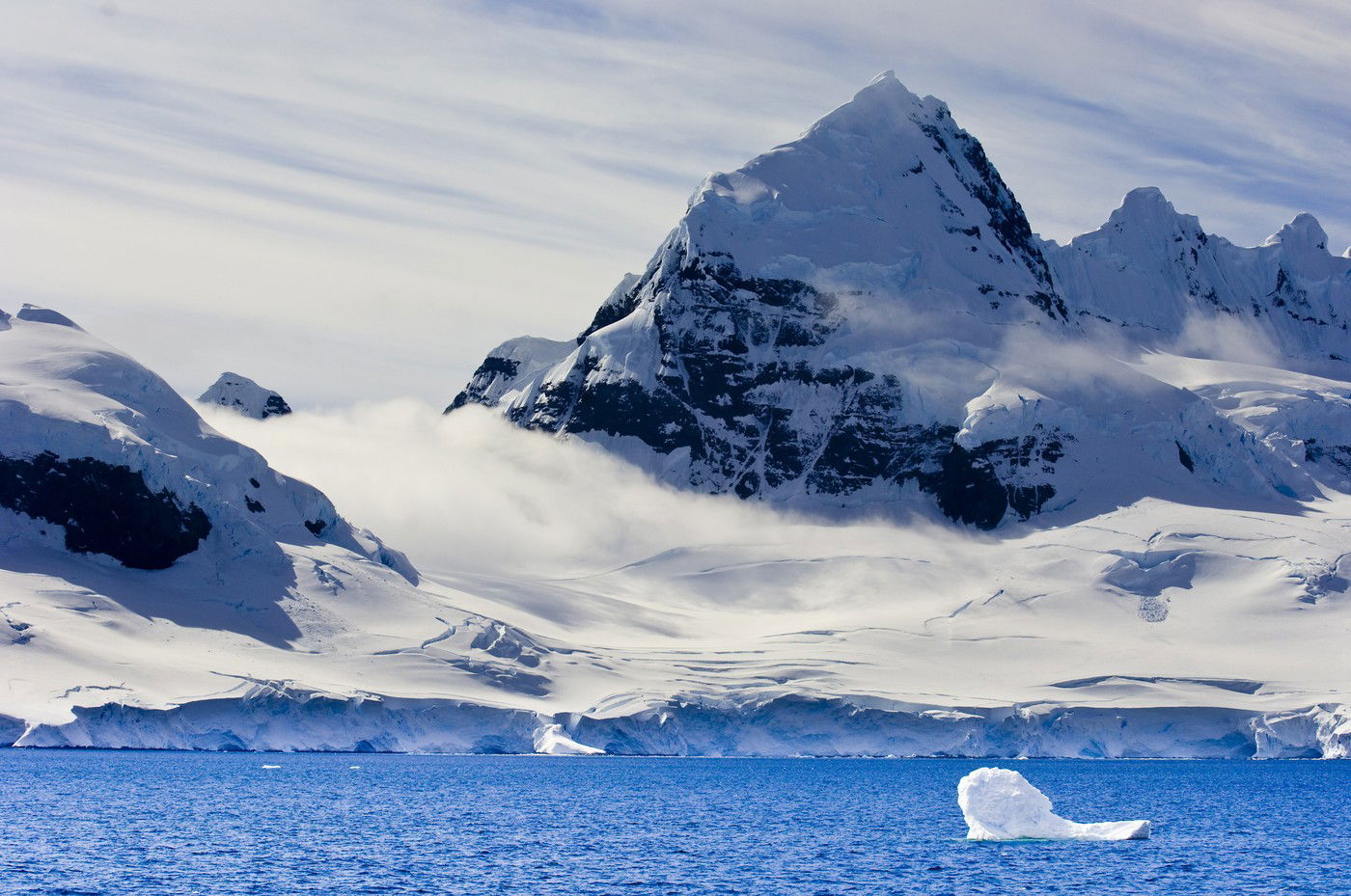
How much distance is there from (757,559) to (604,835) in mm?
104579

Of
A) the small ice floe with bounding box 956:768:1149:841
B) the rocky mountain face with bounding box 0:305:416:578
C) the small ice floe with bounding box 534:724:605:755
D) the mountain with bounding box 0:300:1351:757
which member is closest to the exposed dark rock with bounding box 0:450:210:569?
the rocky mountain face with bounding box 0:305:416:578

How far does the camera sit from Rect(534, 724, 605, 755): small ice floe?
4587 inches

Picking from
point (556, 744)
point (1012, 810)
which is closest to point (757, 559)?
point (556, 744)

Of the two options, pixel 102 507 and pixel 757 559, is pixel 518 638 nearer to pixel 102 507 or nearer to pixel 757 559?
pixel 102 507

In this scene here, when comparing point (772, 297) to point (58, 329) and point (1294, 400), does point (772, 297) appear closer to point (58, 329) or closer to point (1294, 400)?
point (1294, 400)

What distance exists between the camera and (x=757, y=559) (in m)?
175

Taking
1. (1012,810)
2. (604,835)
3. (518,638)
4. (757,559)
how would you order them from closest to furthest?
(1012,810)
(604,835)
(518,638)
(757,559)

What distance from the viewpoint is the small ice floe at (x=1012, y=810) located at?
212ft

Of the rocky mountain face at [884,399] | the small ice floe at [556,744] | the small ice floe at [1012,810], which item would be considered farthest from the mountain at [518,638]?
the small ice floe at [1012,810]

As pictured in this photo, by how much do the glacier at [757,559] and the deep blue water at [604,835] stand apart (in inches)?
275

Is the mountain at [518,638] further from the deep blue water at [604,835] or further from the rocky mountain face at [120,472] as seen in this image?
the deep blue water at [604,835]

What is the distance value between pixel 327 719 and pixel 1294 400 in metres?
126

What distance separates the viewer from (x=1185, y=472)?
575 feet

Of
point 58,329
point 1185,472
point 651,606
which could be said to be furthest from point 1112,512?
point 58,329
